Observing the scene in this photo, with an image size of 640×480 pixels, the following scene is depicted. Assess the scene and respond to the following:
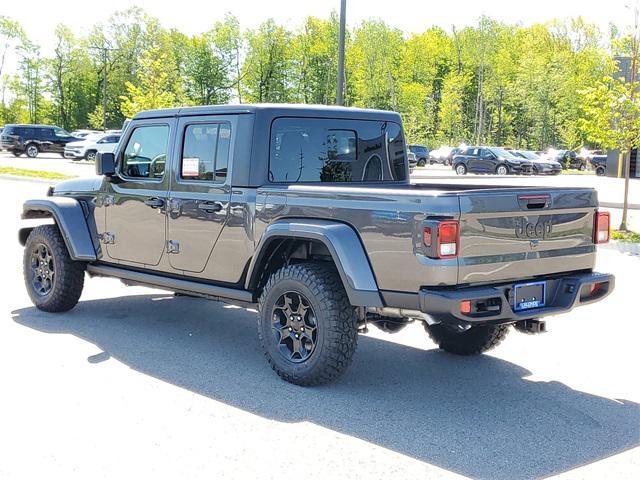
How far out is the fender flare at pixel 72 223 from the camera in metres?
7.08

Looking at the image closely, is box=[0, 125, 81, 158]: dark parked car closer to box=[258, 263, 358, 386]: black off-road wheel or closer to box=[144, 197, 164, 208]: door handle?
box=[144, 197, 164, 208]: door handle

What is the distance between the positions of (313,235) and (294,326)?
2.32ft

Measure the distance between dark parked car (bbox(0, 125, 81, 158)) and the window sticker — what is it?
41.9 meters

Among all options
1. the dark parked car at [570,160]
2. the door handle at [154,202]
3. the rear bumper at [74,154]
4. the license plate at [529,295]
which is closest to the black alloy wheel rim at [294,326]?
the license plate at [529,295]

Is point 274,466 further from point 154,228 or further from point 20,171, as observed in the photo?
point 20,171

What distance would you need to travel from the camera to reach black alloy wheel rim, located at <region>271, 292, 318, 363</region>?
5.33m

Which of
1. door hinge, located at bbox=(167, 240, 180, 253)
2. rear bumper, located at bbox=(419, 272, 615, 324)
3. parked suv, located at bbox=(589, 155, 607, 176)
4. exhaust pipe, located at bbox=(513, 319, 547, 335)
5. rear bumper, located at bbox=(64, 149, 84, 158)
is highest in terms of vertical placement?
parked suv, located at bbox=(589, 155, 607, 176)

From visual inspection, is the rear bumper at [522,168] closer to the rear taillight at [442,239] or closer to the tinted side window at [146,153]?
the tinted side window at [146,153]

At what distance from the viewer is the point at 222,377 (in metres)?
5.52

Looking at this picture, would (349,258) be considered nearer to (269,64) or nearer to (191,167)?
(191,167)

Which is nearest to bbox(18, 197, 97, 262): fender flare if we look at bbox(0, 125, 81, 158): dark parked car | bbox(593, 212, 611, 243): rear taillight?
bbox(593, 212, 611, 243): rear taillight

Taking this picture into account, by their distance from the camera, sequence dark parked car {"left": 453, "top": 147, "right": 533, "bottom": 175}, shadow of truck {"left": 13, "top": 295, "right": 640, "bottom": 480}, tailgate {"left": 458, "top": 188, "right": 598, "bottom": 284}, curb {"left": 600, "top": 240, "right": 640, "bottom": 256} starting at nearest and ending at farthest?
shadow of truck {"left": 13, "top": 295, "right": 640, "bottom": 480} < tailgate {"left": 458, "top": 188, "right": 598, "bottom": 284} < curb {"left": 600, "top": 240, "right": 640, "bottom": 256} < dark parked car {"left": 453, "top": 147, "right": 533, "bottom": 175}

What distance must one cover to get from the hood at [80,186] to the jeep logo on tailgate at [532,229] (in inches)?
155

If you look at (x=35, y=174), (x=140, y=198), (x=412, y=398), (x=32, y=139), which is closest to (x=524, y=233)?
(x=412, y=398)
